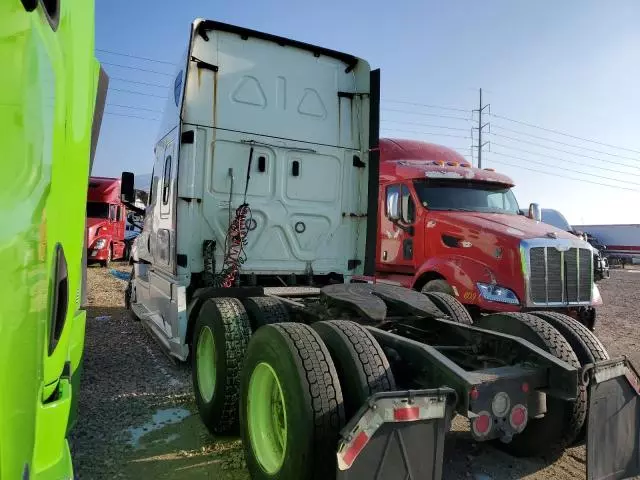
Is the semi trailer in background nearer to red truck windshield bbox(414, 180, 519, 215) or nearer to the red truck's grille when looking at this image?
red truck windshield bbox(414, 180, 519, 215)

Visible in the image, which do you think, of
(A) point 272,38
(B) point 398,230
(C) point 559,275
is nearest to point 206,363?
(A) point 272,38

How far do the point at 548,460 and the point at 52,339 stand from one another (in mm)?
3492

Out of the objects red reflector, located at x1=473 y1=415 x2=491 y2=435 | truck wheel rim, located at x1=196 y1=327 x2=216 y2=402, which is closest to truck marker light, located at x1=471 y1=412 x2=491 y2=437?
red reflector, located at x1=473 y1=415 x2=491 y2=435

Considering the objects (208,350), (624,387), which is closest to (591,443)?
(624,387)

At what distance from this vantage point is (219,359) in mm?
3994

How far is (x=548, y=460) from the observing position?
3.66 m

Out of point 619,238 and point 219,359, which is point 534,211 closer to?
point 219,359

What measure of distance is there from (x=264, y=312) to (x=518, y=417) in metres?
2.29

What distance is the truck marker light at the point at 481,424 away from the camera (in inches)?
98.7

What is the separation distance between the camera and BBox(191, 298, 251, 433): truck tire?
3857 millimetres

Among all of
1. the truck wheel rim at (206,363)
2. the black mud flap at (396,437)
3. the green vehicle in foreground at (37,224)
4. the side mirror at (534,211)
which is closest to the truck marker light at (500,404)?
the black mud flap at (396,437)

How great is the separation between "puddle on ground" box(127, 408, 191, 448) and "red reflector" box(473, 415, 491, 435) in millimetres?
2462

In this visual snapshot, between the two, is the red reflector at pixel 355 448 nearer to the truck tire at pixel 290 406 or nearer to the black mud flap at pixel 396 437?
the black mud flap at pixel 396 437

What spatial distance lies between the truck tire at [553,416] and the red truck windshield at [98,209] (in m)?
18.5
